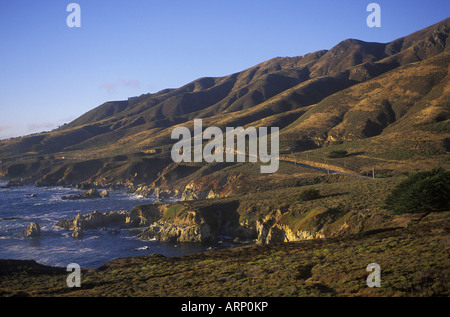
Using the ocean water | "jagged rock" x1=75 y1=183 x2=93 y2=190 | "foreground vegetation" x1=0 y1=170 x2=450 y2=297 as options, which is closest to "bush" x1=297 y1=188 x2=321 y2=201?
"foreground vegetation" x1=0 y1=170 x2=450 y2=297

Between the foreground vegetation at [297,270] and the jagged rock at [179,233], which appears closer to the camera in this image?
the foreground vegetation at [297,270]

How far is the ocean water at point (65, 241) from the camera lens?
4109 centimetres

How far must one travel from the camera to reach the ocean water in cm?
4109

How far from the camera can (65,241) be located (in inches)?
1921

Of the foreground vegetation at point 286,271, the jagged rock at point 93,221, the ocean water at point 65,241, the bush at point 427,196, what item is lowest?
the ocean water at point 65,241

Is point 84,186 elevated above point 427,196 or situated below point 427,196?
below

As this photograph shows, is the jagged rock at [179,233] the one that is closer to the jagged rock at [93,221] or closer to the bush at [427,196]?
the jagged rock at [93,221]

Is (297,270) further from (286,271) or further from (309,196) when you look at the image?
(309,196)

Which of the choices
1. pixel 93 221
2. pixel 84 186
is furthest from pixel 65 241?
pixel 84 186

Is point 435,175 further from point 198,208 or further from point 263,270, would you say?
point 198,208

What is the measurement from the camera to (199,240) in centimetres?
4400

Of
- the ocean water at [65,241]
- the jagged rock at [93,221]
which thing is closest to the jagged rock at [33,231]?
the ocean water at [65,241]

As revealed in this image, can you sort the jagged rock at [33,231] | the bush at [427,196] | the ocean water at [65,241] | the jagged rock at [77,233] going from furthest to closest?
the jagged rock at [33,231]
the jagged rock at [77,233]
the ocean water at [65,241]
the bush at [427,196]

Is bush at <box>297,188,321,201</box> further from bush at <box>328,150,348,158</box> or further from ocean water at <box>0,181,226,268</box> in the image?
bush at <box>328,150,348,158</box>
